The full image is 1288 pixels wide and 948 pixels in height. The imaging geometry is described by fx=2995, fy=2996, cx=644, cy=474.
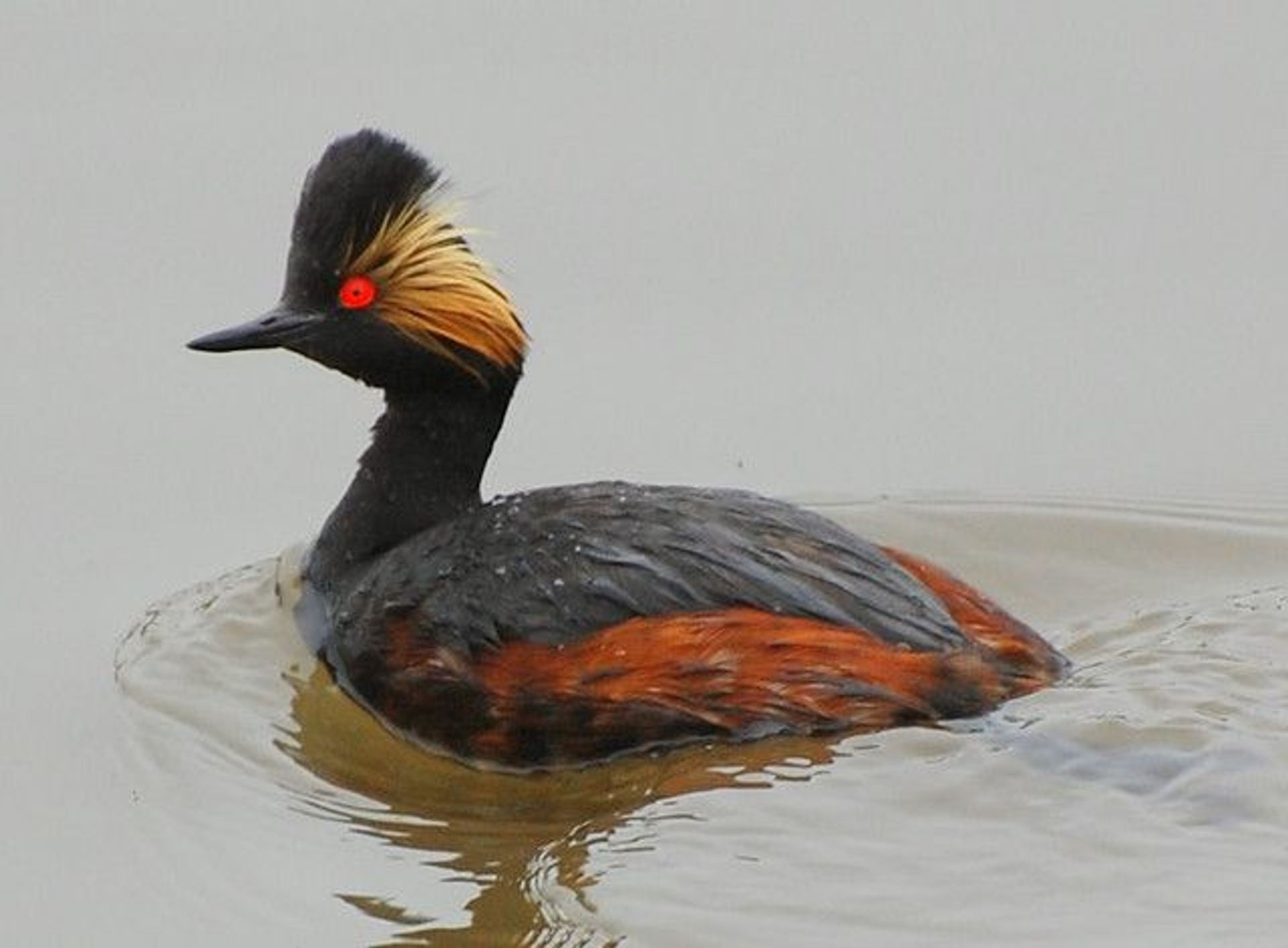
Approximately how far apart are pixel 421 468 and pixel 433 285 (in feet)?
1.88

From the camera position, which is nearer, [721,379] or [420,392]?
[420,392]

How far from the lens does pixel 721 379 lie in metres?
10.7

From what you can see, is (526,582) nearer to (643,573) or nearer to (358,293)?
(643,573)

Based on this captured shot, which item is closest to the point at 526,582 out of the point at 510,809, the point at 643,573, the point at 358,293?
the point at 643,573

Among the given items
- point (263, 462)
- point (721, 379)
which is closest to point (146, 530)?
point (263, 462)

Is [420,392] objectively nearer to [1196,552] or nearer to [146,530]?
[146,530]

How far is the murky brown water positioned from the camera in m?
7.21

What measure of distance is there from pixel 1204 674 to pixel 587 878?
202 centimetres

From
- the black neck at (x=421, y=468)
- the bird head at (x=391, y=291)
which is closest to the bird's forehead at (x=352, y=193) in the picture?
the bird head at (x=391, y=291)

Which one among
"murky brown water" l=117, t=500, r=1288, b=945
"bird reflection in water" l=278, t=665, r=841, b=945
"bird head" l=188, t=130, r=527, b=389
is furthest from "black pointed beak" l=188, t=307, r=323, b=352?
"bird reflection in water" l=278, t=665, r=841, b=945

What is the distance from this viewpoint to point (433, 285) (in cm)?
887

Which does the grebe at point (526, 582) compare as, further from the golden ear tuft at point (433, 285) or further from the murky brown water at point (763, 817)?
the murky brown water at point (763, 817)

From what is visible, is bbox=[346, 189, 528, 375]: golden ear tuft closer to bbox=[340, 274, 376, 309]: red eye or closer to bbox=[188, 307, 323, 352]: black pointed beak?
bbox=[340, 274, 376, 309]: red eye

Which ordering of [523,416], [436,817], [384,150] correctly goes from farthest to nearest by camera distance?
1. [523,416]
2. [384,150]
3. [436,817]
